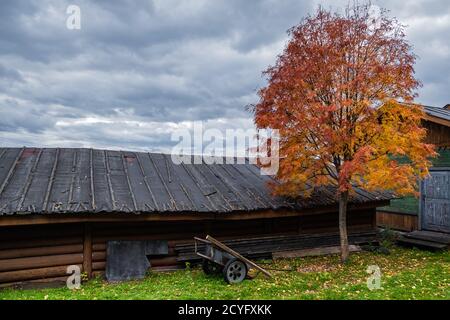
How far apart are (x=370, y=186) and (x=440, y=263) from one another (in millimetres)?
3933

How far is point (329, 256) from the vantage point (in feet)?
42.2

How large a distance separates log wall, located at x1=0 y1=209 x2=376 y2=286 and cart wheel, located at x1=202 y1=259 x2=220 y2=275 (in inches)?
60.8

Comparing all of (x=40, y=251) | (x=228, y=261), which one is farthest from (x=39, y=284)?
(x=228, y=261)

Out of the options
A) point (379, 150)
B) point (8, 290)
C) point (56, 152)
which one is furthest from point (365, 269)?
point (56, 152)

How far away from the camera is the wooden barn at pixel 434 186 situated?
1396cm

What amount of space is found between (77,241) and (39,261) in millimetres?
1115

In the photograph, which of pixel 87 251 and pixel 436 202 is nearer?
pixel 87 251

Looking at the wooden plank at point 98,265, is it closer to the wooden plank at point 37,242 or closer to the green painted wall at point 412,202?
the wooden plank at point 37,242

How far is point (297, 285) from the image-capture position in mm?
8930

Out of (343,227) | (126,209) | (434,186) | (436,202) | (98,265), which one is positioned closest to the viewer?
(126,209)

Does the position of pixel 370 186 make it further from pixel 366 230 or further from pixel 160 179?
pixel 160 179

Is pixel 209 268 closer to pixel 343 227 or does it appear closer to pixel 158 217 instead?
pixel 158 217

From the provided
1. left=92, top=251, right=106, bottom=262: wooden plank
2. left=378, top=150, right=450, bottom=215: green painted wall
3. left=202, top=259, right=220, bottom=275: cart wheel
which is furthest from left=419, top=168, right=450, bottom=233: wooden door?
left=92, top=251, right=106, bottom=262: wooden plank

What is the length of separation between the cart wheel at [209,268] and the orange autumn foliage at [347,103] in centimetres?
364
